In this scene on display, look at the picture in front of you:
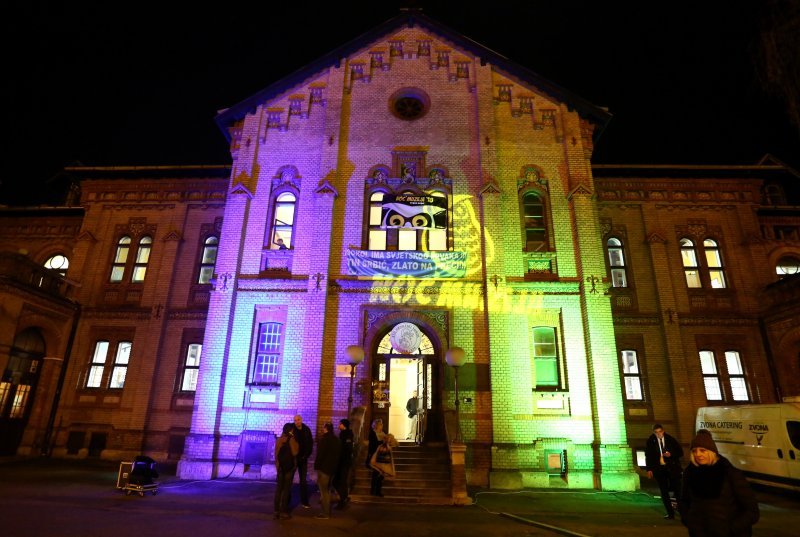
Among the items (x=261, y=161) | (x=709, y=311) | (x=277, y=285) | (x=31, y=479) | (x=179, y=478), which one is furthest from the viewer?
(x=709, y=311)

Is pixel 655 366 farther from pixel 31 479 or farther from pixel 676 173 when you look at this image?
pixel 31 479

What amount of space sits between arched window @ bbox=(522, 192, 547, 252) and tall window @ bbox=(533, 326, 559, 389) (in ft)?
9.10

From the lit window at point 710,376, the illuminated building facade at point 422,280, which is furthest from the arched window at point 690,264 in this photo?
the lit window at point 710,376

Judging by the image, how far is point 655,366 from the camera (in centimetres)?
1719

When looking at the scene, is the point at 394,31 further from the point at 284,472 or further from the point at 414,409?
the point at 284,472

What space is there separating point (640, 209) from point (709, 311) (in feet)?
16.0

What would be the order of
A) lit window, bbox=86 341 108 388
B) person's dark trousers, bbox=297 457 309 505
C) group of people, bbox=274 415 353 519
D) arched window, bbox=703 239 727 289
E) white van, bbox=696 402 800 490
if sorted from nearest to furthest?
group of people, bbox=274 415 353 519, person's dark trousers, bbox=297 457 309 505, white van, bbox=696 402 800 490, lit window, bbox=86 341 108 388, arched window, bbox=703 239 727 289

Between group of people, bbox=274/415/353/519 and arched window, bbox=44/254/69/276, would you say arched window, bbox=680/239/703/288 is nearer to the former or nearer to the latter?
group of people, bbox=274/415/353/519

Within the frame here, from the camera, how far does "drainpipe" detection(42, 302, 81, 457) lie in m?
17.1

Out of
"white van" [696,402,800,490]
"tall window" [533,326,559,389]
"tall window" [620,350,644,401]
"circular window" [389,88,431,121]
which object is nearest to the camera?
"white van" [696,402,800,490]

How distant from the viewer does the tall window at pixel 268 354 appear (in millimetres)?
14055

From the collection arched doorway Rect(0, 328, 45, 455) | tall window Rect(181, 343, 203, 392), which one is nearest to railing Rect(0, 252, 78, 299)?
arched doorway Rect(0, 328, 45, 455)

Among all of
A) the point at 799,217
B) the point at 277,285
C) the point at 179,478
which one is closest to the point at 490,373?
the point at 277,285

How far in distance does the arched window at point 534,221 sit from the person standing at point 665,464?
6.80m
